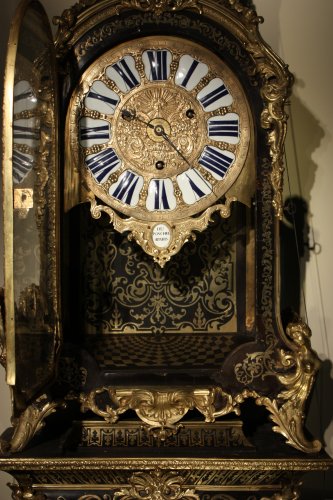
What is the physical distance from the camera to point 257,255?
6.14 feet

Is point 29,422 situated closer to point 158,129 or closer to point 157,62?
point 158,129

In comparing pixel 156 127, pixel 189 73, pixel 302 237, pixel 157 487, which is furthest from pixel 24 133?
pixel 302 237

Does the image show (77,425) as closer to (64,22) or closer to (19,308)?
(19,308)

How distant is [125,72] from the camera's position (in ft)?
6.25

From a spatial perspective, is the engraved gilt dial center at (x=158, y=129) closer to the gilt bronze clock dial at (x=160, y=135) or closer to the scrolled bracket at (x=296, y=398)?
the gilt bronze clock dial at (x=160, y=135)

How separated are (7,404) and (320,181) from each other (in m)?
1.27

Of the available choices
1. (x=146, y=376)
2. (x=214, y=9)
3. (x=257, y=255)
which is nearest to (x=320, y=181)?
(x=257, y=255)

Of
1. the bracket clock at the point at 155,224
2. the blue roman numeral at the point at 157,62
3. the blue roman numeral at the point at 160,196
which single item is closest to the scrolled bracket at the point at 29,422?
the bracket clock at the point at 155,224

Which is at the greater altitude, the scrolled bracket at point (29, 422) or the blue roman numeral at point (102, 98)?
the blue roman numeral at point (102, 98)

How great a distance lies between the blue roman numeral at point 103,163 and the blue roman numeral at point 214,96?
28cm

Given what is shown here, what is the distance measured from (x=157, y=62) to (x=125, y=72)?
0.30ft

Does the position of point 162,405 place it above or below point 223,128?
below

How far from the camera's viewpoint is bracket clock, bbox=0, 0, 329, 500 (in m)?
1.74

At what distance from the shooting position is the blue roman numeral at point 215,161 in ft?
6.24
